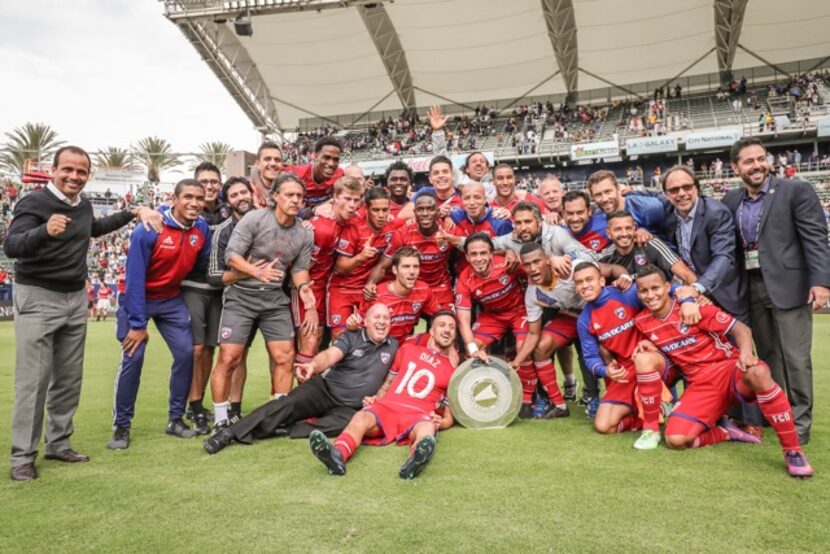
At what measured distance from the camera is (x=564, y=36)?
102 feet

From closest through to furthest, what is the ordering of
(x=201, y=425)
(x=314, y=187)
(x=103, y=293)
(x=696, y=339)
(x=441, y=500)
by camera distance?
(x=441, y=500) → (x=696, y=339) → (x=201, y=425) → (x=314, y=187) → (x=103, y=293)

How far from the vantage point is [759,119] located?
29.7 meters

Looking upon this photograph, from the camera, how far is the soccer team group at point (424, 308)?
439 centimetres

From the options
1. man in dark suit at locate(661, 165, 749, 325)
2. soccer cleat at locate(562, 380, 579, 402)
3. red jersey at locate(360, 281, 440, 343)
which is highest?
man in dark suit at locate(661, 165, 749, 325)

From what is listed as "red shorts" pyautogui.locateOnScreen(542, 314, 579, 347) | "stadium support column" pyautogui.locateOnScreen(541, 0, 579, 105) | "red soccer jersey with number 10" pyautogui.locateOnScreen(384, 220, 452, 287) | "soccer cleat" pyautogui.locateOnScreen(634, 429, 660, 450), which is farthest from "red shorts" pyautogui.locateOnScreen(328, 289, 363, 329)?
"stadium support column" pyautogui.locateOnScreen(541, 0, 579, 105)

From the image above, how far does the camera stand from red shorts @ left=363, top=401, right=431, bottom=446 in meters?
4.40

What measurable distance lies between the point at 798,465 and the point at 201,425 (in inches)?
179

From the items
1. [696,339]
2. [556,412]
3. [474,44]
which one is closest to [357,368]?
[556,412]

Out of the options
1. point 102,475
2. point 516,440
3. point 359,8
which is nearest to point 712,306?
point 516,440

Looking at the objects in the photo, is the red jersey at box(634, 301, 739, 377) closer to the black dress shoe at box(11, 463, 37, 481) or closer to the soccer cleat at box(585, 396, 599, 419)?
the soccer cleat at box(585, 396, 599, 419)

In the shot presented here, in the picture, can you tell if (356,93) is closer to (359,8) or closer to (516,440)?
(359,8)

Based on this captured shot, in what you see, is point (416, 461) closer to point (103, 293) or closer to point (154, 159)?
point (103, 293)

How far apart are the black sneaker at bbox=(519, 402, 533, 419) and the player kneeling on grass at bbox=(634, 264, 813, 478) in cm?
135

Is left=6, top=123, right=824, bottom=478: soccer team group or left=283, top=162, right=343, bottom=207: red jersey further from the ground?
left=283, top=162, right=343, bottom=207: red jersey
